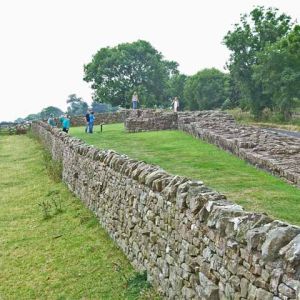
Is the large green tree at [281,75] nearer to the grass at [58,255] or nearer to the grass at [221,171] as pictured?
the grass at [221,171]

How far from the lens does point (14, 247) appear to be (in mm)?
11617

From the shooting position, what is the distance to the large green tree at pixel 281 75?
43037mm

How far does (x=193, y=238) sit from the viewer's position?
6461mm

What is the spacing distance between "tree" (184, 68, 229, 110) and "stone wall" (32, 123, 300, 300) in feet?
232

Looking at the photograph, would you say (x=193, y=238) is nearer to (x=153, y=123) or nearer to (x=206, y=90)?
(x=153, y=123)

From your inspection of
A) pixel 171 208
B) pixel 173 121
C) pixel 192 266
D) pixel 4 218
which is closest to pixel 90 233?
pixel 4 218

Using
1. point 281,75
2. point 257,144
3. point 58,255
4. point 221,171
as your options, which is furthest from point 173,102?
point 58,255

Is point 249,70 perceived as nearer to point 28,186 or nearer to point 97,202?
point 28,186

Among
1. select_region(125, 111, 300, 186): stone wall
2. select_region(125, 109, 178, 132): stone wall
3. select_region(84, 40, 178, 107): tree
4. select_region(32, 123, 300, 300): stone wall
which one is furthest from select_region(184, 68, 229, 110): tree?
select_region(32, 123, 300, 300): stone wall

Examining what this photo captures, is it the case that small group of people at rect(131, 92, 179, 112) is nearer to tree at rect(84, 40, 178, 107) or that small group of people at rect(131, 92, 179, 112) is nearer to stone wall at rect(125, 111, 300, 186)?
stone wall at rect(125, 111, 300, 186)

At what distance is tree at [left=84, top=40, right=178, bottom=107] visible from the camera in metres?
78.8

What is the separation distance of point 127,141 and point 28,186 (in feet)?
23.5

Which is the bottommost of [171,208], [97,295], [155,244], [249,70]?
[97,295]

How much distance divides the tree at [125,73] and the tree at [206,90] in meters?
7.18
